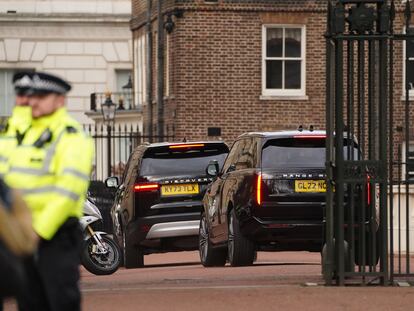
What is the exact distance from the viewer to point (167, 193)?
2161 centimetres

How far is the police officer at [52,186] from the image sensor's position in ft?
29.2

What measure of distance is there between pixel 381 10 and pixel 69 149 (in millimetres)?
6441

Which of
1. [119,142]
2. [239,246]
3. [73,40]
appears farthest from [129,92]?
[239,246]

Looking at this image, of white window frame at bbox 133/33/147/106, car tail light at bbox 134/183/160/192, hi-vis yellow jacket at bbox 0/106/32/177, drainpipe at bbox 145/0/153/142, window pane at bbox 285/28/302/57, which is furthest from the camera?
white window frame at bbox 133/33/147/106

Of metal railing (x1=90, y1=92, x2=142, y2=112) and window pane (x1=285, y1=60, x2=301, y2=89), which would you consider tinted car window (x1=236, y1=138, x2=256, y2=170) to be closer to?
window pane (x1=285, y1=60, x2=301, y2=89)

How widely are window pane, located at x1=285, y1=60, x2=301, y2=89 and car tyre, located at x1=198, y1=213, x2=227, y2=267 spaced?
20588 millimetres

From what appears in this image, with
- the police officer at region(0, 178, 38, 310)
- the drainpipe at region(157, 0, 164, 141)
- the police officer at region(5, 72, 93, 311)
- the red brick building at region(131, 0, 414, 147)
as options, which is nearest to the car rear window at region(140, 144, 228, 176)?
the police officer at region(5, 72, 93, 311)

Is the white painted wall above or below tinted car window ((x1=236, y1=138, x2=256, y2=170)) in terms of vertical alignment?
above

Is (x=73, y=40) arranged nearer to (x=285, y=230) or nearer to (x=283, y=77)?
(x=283, y=77)

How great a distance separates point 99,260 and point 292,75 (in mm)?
22579

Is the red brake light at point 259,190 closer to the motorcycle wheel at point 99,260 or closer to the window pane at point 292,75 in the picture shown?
the motorcycle wheel at point 99,260

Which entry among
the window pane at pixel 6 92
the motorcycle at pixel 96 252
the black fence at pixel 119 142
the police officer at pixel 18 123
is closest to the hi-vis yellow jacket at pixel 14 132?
the police officer at pixel 18 123

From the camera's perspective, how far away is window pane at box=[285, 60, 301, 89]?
41.4 m

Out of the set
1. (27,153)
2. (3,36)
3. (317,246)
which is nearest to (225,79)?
(3,36)
